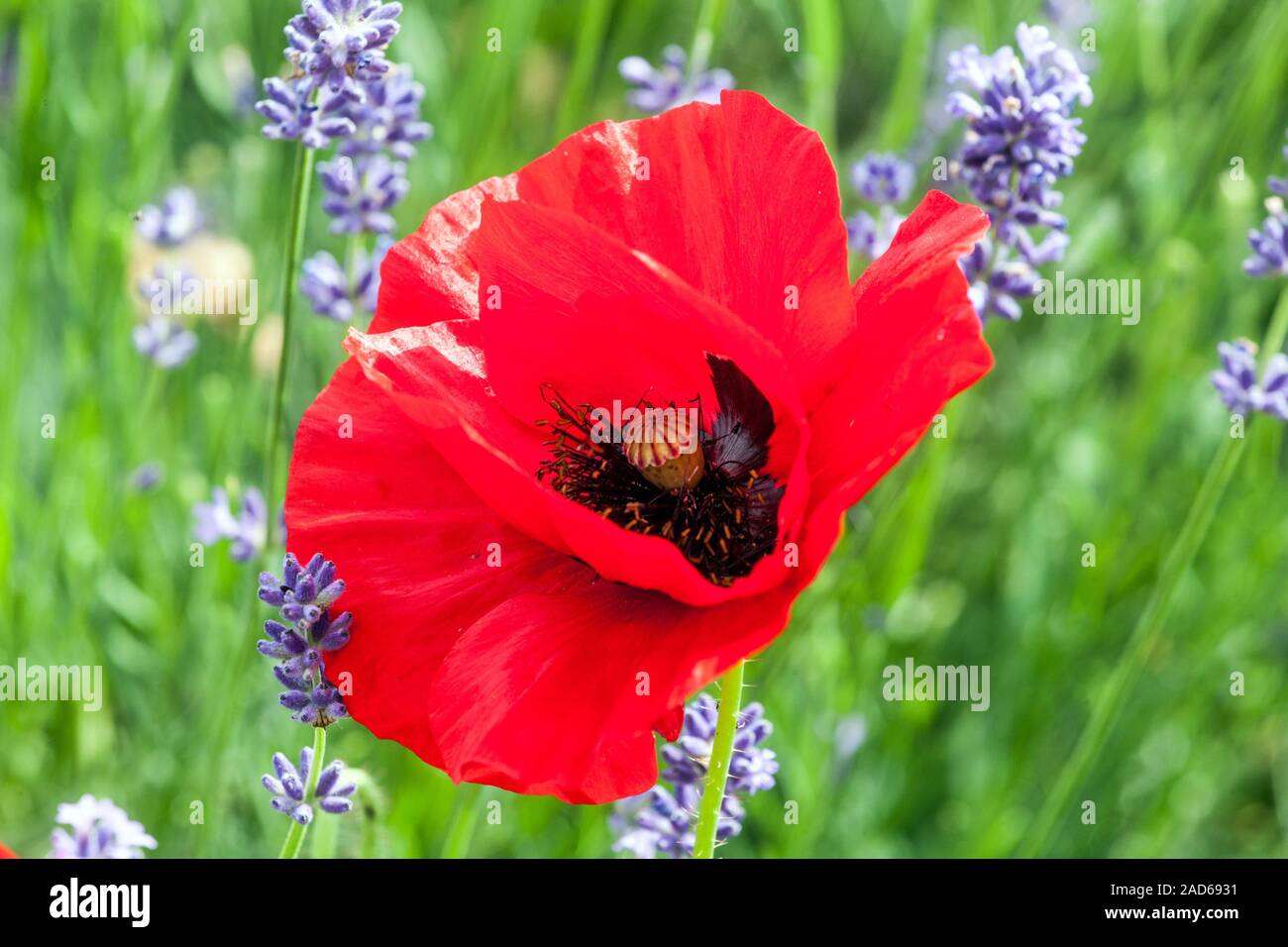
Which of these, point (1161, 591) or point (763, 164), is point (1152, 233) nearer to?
point (1161, 591)

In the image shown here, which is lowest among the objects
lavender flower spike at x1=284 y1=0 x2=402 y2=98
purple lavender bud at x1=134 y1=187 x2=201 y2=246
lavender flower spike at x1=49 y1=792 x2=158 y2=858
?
lavender flower spike at x1=49 y1=792 x2=158 y2=858

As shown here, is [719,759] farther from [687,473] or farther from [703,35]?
[703,35]

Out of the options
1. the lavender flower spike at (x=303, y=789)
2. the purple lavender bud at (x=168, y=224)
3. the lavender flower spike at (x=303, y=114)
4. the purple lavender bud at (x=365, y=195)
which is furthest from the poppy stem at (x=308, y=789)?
the purple lavender bud at (x=168, y=224)

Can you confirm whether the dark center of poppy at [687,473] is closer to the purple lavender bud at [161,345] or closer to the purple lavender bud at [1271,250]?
the purple lavender bud at [1271,250]

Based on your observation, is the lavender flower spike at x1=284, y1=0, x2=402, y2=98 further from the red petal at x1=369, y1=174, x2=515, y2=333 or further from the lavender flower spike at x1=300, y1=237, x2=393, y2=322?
the lavender flower spike at x1=300, y1=237, x2=393, y2=322

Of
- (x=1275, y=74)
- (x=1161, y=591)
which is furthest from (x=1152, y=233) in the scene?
(x=1161, y=591)

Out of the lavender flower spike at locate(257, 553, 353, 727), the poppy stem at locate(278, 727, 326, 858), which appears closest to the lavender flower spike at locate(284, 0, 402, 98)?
the lavender flower spike at locate(257, 553, 353, 727)
